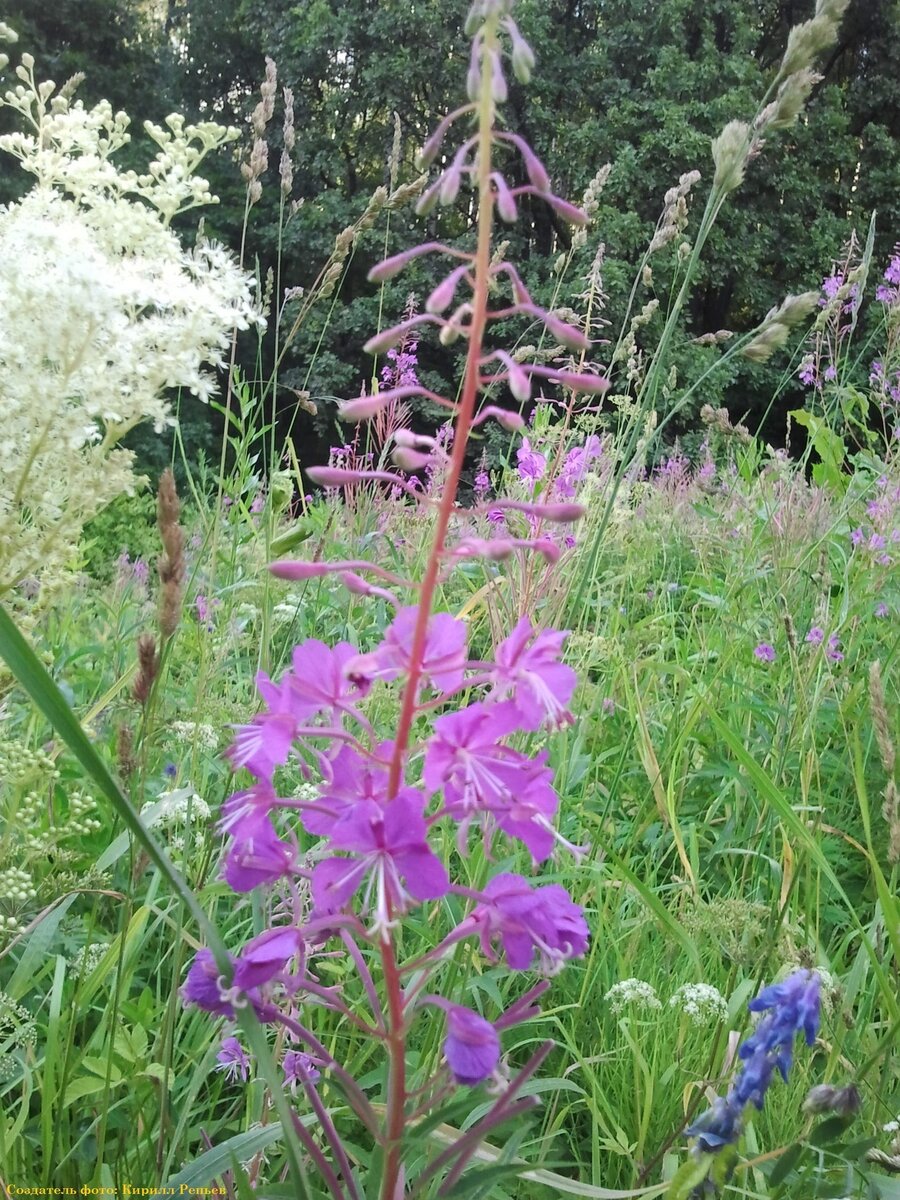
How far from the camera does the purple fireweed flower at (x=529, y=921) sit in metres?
0.72

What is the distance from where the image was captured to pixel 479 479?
13.9ft

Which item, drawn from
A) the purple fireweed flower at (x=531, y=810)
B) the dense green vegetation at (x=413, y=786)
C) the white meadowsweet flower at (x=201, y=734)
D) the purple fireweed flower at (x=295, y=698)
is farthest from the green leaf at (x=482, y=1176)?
the white meadowsweet flower at (x=201, y=734)

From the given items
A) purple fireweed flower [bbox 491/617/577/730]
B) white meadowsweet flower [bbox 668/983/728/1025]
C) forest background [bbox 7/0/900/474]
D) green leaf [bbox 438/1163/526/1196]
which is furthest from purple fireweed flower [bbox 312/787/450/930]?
forest background [bbox 7/0/900/474]

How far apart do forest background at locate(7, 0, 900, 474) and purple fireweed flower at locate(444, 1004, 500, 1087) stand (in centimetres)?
1259

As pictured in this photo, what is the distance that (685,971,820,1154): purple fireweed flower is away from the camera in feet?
2.58

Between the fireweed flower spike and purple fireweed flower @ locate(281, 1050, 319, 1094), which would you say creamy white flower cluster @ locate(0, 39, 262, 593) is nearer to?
the fireweed flower spike

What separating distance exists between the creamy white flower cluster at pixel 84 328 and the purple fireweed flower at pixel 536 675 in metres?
0.46

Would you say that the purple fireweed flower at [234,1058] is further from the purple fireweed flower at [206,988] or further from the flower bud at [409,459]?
the flower bud at [409,459]

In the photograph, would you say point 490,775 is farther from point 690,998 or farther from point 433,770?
point 690,998

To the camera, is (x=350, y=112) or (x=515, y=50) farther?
(x=350, y=112)

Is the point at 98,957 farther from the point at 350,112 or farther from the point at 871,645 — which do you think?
the point at 350,112

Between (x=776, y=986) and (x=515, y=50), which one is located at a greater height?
(x=515, y=50)

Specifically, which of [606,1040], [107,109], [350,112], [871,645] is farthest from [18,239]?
[350,112]

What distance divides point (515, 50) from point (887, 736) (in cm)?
90
